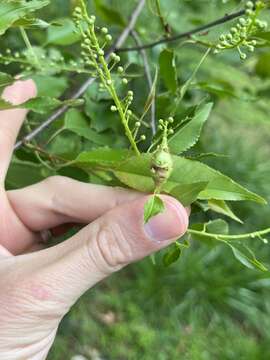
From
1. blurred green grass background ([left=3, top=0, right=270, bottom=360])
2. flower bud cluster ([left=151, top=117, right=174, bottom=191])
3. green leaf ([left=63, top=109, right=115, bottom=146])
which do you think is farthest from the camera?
blurred green grass background ([left=3, top=0, right=270, bottom=360])

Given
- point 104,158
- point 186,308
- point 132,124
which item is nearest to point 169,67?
point 132,124

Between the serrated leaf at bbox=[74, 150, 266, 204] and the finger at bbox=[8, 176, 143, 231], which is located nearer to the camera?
the serrated leaf at bbox=[74, 150, 266, 204]

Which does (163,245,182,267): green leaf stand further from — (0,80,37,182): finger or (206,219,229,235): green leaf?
(0,80,37,182): finger

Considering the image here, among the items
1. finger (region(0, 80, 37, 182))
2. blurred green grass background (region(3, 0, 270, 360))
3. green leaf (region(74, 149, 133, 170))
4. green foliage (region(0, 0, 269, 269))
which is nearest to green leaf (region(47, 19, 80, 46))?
green foliage (region(0, 0, 269, 269))

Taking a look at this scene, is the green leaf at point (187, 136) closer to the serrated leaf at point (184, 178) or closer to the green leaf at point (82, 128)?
the serrated leaf at point (184, 178)

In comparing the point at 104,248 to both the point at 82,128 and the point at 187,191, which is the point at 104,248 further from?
the point at 82,128
